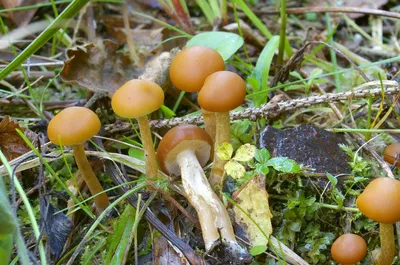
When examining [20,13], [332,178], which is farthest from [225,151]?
[20,13]

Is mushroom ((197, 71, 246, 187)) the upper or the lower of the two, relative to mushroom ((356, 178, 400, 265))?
upper

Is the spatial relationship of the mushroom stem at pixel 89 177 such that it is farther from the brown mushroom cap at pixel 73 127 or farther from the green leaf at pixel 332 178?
the green leaf at pixel 332 178

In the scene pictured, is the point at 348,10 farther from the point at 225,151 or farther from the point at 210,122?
the point at 225,151

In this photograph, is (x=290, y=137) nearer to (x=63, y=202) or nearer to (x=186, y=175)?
(x=186, y=175)

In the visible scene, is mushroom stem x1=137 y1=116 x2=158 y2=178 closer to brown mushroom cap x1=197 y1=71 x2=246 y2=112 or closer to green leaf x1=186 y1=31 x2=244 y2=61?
brown mushroom cap x1=197 y1=71 x2=246 y2=112

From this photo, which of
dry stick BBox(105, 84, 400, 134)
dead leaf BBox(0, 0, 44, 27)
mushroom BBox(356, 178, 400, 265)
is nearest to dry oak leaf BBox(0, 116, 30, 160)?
dry stick BBox(105, 84, 400, 134)

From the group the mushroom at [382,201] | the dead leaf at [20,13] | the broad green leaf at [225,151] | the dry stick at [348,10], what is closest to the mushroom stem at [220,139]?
the broad green leaf at [225,151]

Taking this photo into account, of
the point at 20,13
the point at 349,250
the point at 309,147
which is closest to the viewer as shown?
the point at 349,250
